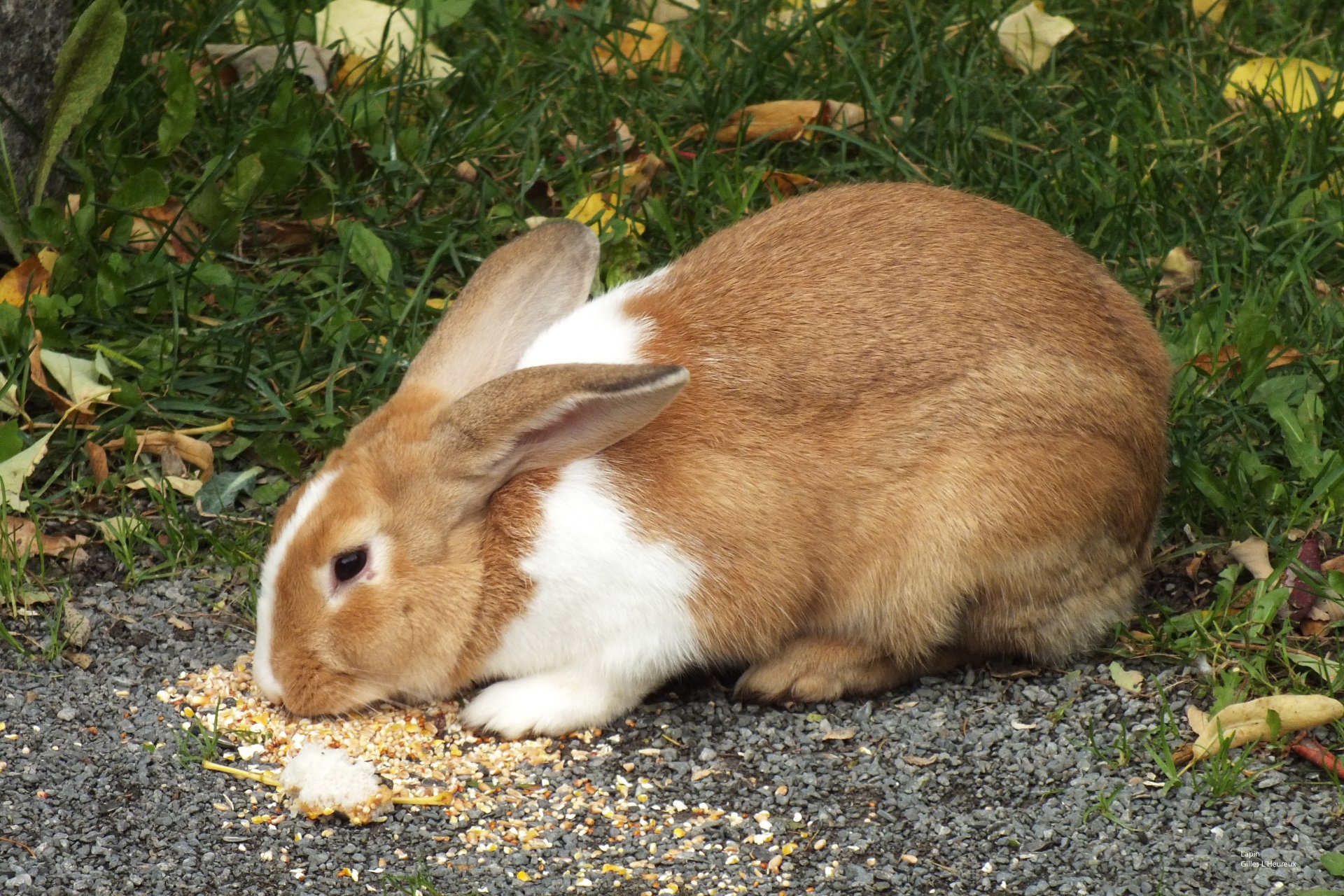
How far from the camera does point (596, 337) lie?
4.45 meters

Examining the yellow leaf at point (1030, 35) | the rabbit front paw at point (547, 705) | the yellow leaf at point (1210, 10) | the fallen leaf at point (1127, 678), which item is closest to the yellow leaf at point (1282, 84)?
the yellow leaf at point (1210, 10)

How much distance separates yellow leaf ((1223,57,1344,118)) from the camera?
5953 millimetres

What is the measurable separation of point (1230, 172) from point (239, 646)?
3.32 metres

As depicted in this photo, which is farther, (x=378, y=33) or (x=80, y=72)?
(x=378, y=33)

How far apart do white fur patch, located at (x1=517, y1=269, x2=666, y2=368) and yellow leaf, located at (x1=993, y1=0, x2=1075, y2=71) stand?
2239 mm

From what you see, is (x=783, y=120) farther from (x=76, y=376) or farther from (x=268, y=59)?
(x=76, y=376)

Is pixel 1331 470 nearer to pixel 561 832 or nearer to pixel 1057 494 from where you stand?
pixel 1057 494

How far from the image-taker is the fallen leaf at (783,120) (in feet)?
19.5

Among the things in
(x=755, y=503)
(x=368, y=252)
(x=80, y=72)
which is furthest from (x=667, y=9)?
(x=755, y=503)

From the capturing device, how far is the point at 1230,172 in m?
5.77

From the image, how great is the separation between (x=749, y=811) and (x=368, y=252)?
2.14 metres

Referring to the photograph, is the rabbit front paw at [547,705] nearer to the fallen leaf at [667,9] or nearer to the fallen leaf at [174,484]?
the fallen leaf at [174,484]

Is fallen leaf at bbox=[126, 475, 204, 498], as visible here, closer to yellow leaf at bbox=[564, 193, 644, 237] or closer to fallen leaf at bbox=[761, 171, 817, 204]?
→ yellow leaf at bbox=[564, 193, 644, 237]

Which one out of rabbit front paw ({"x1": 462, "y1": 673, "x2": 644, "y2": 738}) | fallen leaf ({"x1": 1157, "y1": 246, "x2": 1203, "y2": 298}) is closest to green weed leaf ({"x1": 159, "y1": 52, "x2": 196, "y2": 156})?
rabbit front paw ({"x1": 462, "y1": 673, "x2": 644, "y2": 738})
